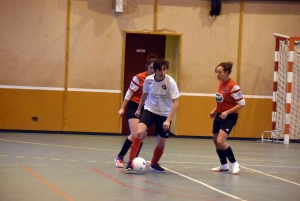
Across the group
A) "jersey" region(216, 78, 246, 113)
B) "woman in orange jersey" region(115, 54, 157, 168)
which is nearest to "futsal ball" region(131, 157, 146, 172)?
"woman in orange jersey" region(115, 54, 157, 168)

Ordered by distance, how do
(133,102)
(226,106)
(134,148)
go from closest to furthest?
1. (134,148)
2. (226,106)
3. (133,102)

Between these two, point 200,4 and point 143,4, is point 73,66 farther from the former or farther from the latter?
point 200,4

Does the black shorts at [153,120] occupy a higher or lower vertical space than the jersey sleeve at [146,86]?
lower

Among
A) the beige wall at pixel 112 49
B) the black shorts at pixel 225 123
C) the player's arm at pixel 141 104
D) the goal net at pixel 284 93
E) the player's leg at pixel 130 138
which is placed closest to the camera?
the player's arm at pixel 141 104

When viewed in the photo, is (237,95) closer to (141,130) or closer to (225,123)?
(225,123)

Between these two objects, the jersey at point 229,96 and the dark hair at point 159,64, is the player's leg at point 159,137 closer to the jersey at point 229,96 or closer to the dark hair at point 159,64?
the dark hair at point 159,64

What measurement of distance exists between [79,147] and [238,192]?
555 cm

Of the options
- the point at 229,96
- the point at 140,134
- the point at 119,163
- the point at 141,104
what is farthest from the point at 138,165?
the point at 229,96

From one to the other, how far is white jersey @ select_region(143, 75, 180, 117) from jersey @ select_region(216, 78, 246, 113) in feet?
2.98

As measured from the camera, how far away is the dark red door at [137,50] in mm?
16344

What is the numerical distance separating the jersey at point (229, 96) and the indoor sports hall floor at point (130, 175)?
44.8 inches

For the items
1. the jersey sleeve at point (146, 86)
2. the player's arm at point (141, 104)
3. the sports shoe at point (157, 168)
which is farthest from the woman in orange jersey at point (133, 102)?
the sports shoe at point (157, 168)

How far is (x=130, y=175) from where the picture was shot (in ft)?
28.7

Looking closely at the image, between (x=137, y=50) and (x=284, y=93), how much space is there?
435cm
